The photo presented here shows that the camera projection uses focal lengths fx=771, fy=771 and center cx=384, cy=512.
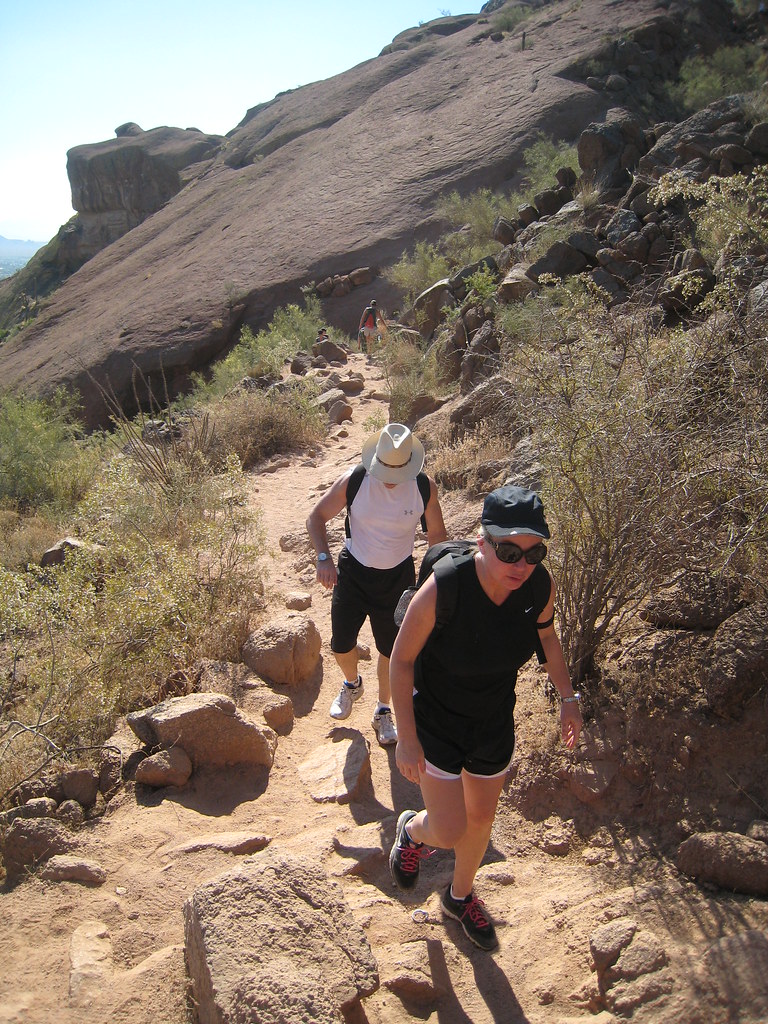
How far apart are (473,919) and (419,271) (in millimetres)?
16122

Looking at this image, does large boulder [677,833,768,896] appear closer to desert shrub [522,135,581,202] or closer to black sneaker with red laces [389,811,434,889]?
black sneaker with red laces [389,811,434,889]

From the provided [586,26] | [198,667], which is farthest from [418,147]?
[198,667]

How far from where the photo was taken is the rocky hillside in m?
20.5

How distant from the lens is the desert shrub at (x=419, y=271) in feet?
54.6

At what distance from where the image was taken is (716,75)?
18828mm

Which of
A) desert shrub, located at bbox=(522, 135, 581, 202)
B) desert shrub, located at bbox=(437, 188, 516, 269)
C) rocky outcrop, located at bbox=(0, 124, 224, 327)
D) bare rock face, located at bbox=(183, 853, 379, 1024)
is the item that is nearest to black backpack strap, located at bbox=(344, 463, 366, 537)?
bare rock face, located at bbox=(183, 853, 379, 1024)

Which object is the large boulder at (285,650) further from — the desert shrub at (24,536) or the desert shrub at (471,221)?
the desert shrub at (471,221)

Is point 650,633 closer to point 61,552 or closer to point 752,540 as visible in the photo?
point 752,540

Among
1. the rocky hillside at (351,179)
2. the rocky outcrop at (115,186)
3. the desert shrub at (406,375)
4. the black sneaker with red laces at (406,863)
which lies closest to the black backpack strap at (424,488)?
the black sneaker with red laces at (406,863)

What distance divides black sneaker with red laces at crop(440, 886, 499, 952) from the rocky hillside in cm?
1488

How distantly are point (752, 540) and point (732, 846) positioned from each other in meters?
1.29

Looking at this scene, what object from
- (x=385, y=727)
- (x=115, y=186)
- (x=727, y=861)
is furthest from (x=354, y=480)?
(x=115, y=186)

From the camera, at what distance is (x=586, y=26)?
23.7m

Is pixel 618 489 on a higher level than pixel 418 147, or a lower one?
lower
